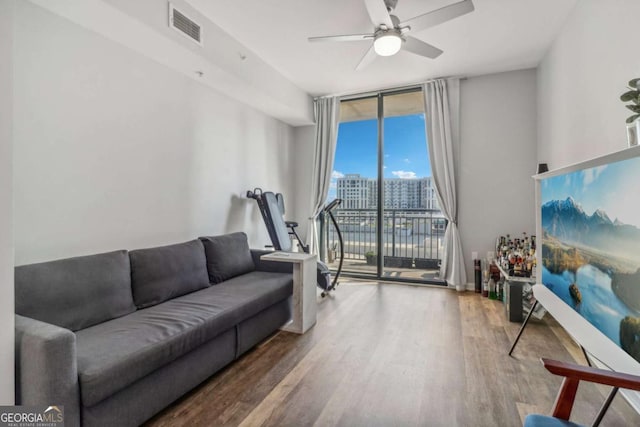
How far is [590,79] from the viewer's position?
2.41 metres

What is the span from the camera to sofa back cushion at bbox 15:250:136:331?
1686mm

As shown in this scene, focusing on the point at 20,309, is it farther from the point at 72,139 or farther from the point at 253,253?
the point at 253,253

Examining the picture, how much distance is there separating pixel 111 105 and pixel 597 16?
12.2ft

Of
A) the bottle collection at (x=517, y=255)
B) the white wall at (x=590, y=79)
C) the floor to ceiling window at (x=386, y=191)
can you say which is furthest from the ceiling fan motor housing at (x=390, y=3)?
the bottle collection at (x=517, y=255)

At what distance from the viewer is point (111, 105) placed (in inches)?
95.3

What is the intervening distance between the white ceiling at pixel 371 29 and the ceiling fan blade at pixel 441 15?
33cm

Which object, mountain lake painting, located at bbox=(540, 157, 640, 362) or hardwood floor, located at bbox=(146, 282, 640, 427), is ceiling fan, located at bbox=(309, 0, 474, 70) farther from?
hardwood floor, located at bbox=(146, 282, 640, 427)

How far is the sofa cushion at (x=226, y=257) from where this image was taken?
9.66 feet

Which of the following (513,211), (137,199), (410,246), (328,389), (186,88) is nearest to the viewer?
(328,389)

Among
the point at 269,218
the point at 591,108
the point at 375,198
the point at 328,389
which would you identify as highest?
the point at 591,108

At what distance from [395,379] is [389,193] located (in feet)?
10.7

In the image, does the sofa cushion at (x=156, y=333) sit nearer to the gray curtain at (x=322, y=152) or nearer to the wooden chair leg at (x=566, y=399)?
the wooden chair leg at (x=566, y=399)

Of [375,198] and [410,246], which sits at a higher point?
[375,198]

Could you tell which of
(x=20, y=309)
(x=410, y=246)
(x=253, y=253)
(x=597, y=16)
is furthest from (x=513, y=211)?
(x=20, y=309)
